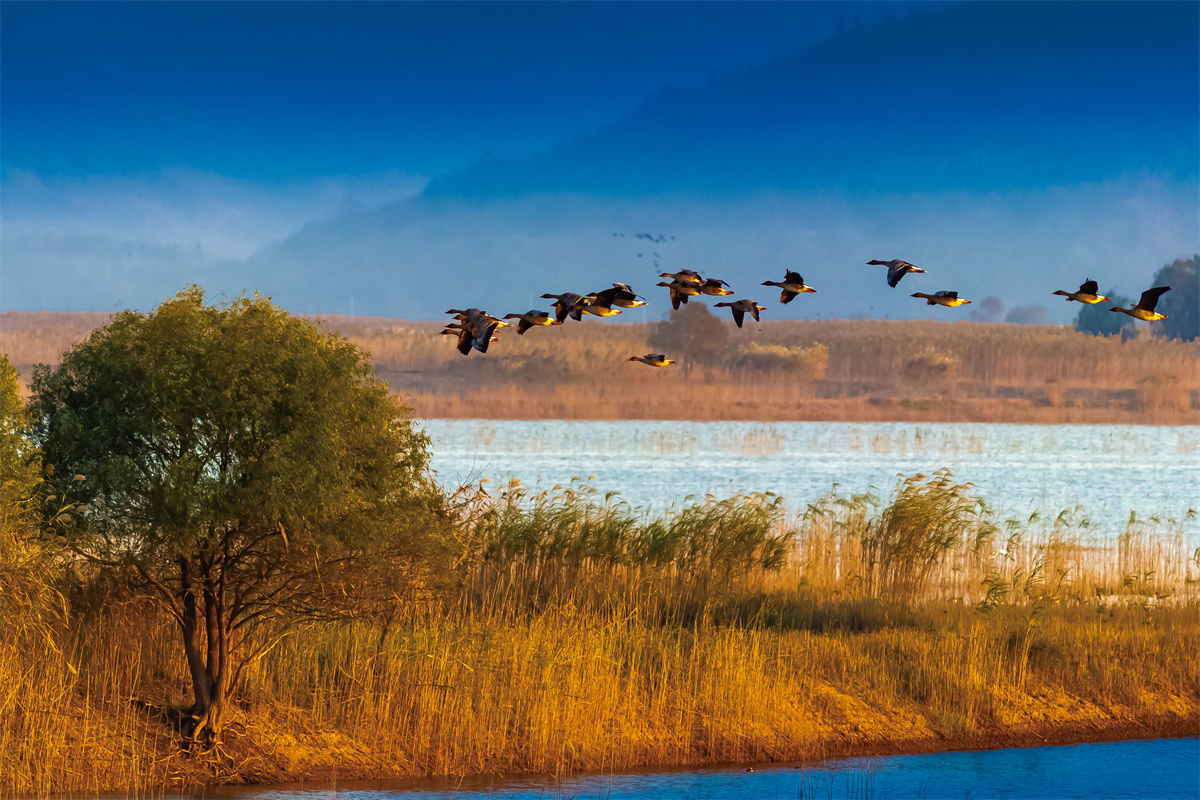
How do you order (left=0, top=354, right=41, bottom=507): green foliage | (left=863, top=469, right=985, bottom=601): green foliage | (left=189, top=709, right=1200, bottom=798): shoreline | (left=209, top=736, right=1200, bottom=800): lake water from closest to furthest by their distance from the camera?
(left=0, top=354, right=41, bottom=507): green foliage < (left=189, top=709, right=1200, bottom=798): shoreline < (left=209, top=736, right=1200, bottom=800): lake water < (left=863, top=469, right=985, bottom=601): green foliage

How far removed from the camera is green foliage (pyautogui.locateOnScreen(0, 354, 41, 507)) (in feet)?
26.3

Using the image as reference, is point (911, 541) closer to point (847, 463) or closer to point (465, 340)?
point (465, 340)

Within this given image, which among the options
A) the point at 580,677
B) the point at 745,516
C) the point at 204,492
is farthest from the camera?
the point at 745,516

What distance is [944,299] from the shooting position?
22.2 ft

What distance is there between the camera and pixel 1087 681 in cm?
1201

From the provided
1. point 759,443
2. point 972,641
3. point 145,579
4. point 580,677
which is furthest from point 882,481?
point 145,579

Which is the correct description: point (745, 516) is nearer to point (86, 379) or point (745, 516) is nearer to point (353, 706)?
A: point (353, 706)

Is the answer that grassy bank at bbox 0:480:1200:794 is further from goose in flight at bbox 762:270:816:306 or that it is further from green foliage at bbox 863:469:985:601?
goose in flight at bbox 762:270:816:306

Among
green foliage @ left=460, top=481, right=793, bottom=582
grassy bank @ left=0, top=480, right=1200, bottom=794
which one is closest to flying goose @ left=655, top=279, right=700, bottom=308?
grassy bank @ left=0, top=480, right=1200, bottom=794

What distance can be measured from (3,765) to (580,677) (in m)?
4.46

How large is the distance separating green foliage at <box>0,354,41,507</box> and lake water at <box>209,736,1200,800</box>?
265 cm

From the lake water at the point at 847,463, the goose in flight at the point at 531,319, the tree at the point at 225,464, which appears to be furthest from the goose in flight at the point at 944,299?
the lake water at the point at 847,463

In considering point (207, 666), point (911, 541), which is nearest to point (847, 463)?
point (911, 541)

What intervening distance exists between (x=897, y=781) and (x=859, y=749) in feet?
2.29
